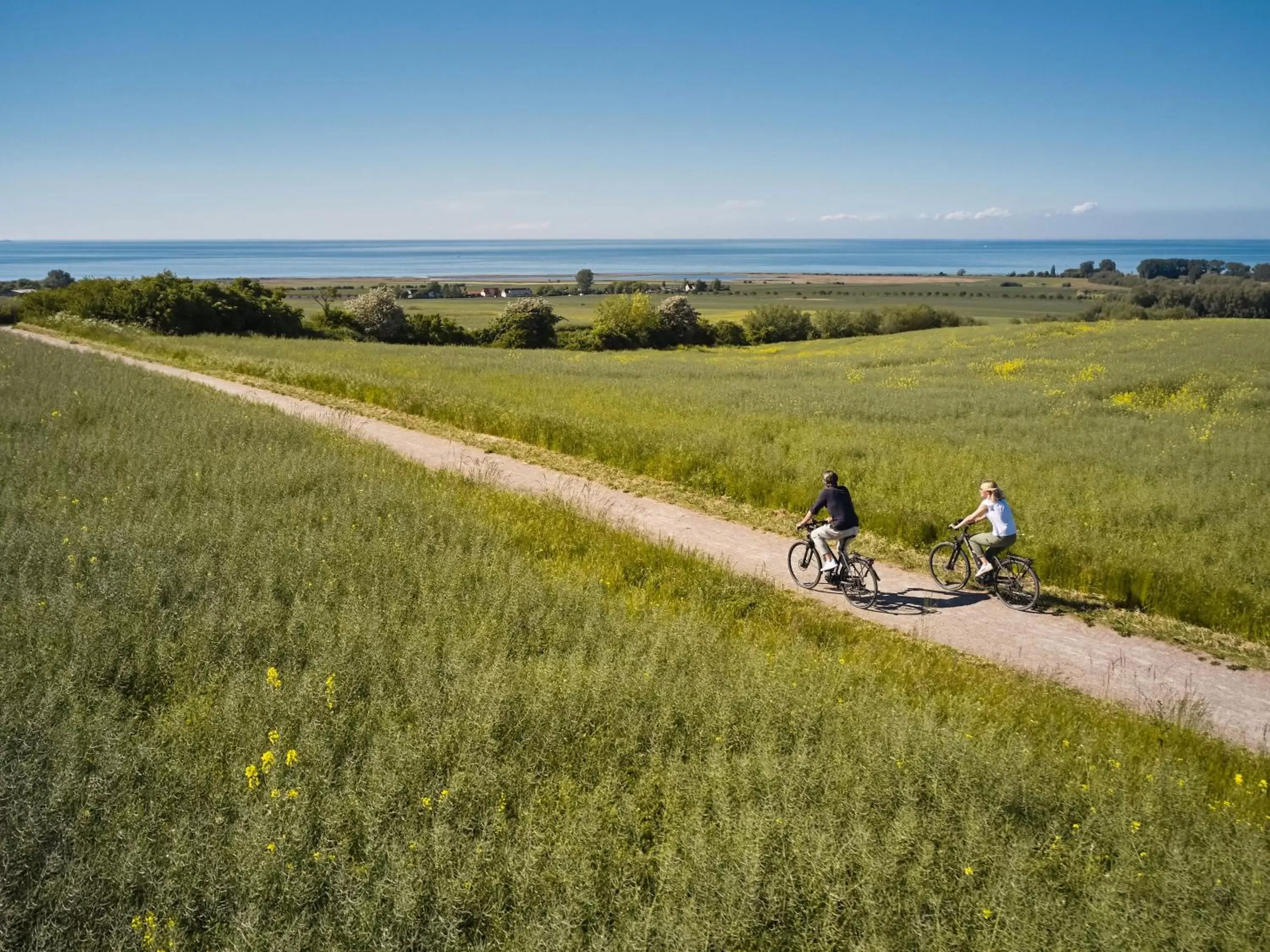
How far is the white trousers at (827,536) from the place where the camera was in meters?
10.6

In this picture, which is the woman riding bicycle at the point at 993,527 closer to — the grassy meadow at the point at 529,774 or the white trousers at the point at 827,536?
the white trousers at the point at 827,536

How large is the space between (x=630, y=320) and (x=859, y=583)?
209 feet

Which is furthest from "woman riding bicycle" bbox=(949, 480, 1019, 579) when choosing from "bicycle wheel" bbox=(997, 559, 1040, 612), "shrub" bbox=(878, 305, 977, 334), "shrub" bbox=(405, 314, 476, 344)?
"shrub" bbox=(878, 305, 977, 334)

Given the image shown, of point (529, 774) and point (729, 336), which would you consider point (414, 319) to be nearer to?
point (729, 336)

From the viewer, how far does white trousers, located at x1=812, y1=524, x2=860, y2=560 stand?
10578mm

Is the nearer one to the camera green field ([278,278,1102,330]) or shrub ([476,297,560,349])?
shrub ([476,297,560,349])

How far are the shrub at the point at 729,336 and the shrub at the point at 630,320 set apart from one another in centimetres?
664

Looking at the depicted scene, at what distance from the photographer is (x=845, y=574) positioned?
10.8 metres

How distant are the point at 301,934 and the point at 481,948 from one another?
89 cm

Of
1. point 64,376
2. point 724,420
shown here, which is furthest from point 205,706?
point 64,376

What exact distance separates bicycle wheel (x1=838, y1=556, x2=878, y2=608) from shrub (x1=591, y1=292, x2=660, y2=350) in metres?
59.8

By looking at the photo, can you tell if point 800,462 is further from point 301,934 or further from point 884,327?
point 884,327

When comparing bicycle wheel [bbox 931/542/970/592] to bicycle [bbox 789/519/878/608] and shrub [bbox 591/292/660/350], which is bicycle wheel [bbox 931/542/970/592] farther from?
shrub [bbox 591/292/660/350]

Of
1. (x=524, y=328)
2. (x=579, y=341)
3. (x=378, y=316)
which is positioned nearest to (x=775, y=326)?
(x=579, y=341)
